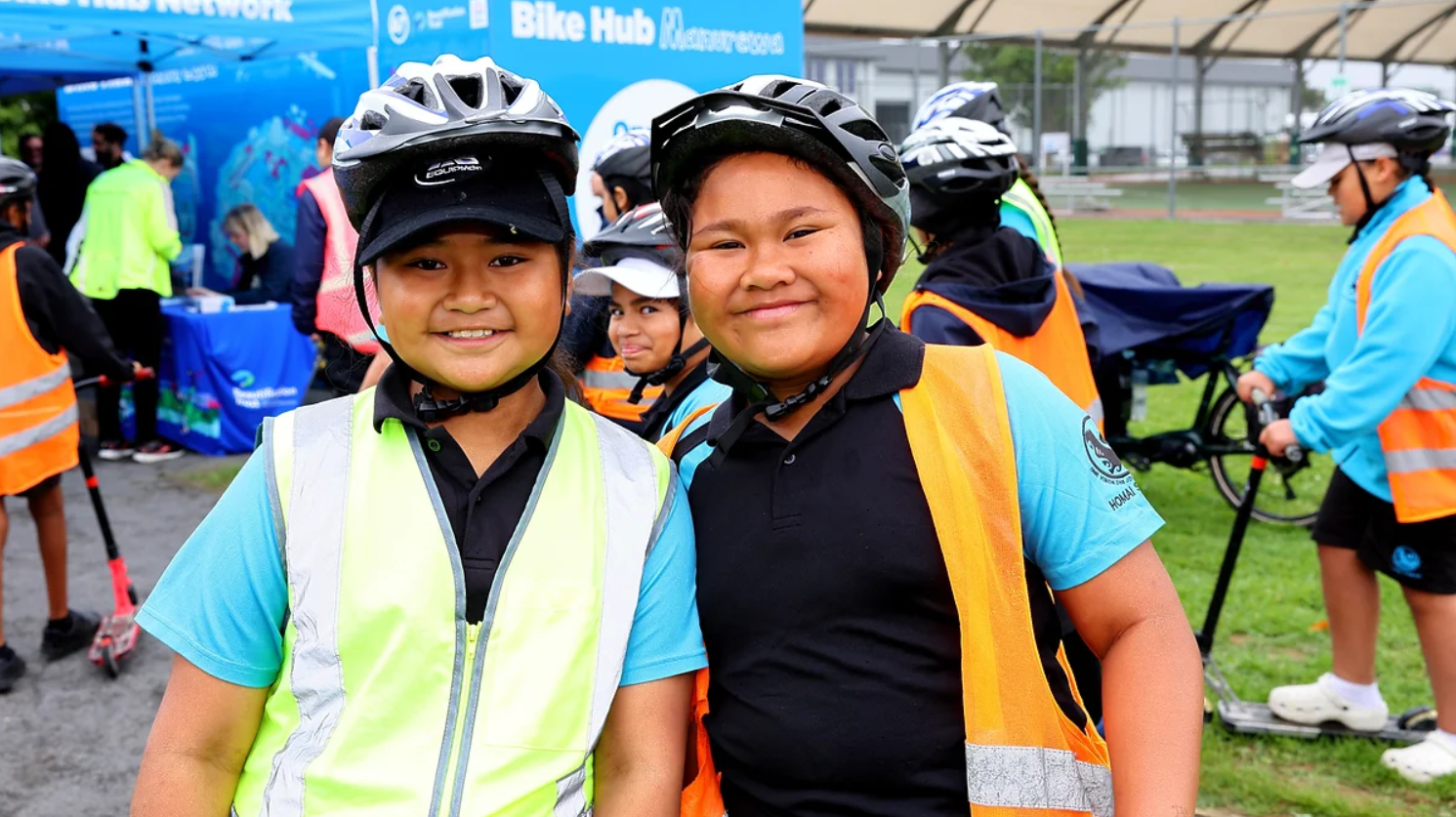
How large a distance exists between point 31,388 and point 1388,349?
561 centimetres

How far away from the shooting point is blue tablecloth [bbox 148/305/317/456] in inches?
388

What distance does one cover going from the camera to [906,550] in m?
1.86

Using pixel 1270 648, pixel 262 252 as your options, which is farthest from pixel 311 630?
pixel 262 252

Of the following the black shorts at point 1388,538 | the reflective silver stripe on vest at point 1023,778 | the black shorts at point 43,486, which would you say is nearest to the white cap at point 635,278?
the reflective silver stripe on vest at point 1023,778

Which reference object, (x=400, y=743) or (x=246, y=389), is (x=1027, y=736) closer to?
(x=400, y=743)

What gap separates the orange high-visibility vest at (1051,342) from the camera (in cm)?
355

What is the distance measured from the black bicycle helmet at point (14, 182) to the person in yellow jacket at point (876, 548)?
16.2ft

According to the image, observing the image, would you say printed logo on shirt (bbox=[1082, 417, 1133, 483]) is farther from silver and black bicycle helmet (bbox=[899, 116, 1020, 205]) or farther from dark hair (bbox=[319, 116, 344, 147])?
dark hair (bbox=[319, 116, 344, 147])

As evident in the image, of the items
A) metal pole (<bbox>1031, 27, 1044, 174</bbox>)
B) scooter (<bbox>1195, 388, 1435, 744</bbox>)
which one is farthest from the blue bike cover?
metal pole (<bbox>1031, 27, 1044, 174</bbox>)

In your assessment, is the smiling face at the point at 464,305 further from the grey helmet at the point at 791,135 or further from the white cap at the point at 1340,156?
the white cap at the point at 1340,156

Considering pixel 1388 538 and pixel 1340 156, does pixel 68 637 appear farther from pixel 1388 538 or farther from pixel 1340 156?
pixel 1340 156

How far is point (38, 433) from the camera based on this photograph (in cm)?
563

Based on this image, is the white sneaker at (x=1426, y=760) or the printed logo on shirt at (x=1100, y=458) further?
the white sneaker at (x=1426, y=760)

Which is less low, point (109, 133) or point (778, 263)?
point (109, 133)
